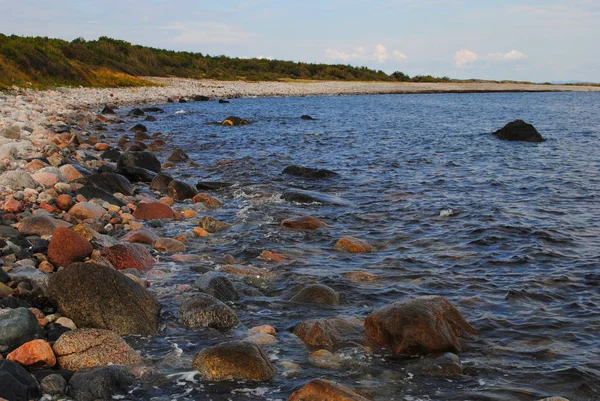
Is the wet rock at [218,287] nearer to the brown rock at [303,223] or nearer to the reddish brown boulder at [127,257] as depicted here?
the reddish brown boulder at [127,257]

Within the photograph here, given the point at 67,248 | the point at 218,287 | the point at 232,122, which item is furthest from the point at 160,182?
the point at 232,122

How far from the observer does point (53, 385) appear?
5102mm

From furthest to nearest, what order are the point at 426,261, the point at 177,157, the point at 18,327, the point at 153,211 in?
the point at 177,157 < the point at 153,211 < the point at 426,261 < the point at 18,327

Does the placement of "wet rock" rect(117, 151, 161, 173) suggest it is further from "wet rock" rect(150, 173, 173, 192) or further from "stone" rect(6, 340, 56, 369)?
"stone" rect(6, 340, 56, 369)

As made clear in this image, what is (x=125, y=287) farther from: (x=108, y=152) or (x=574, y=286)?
(x=108, y=152)

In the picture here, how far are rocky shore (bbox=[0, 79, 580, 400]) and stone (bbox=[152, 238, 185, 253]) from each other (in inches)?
1.1

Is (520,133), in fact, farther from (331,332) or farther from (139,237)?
(331,332)

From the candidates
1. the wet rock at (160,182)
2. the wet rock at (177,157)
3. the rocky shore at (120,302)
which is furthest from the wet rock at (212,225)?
the wet rock at (177,157)

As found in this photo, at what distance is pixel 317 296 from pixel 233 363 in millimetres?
2451

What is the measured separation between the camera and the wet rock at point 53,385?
5066mm

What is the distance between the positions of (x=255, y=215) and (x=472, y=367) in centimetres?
779

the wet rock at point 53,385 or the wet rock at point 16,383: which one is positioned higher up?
the wet rock at point 16,383

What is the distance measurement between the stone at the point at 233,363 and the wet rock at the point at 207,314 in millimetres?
1046

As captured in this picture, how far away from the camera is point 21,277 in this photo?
7.19 meters
